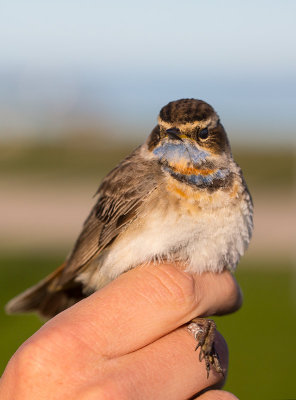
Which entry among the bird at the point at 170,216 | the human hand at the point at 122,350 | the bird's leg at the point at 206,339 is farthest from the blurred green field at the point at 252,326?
the human hand at the point at 122,350

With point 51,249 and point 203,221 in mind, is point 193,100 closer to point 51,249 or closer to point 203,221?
point 203,221

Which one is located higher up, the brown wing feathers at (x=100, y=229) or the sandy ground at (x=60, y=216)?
the brown wing feathers at (x=100, y=229)

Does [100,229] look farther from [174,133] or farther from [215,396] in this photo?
[215,396]

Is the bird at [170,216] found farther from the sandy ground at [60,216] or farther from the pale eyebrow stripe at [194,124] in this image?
the sandy ground at [60,216]

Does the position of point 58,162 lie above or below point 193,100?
below

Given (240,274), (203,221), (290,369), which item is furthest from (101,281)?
(240,274)

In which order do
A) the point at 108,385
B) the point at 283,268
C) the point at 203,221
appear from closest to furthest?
the point at 108,385
the point at 203,221
the point at 283,268
